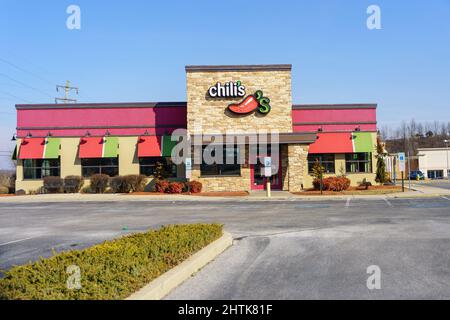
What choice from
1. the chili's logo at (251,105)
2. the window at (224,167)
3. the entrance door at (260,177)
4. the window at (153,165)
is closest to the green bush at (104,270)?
the window at (224,167)

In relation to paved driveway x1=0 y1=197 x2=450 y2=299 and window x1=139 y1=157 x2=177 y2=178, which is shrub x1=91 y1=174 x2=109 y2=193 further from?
paved driveway x1=0 y1=197 x2=450 y2=299

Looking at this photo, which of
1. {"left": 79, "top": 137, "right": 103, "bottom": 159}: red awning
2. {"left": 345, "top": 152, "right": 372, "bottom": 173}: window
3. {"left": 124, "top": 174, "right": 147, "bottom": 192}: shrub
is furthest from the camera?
{"left": 345, "top": 152, "right": 372, "bottom": 173}: window

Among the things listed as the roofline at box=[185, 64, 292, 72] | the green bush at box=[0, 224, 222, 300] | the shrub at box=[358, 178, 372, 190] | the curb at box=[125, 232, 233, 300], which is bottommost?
the curb at box=[125, 232, 233, 300]

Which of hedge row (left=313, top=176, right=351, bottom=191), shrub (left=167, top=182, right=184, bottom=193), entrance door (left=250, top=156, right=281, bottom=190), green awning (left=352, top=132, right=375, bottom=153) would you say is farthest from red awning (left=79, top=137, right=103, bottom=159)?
green awning (left=352, top=132, right=375, bottom=153)

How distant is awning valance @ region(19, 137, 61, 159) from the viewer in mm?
32338

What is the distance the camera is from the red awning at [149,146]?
3192cm

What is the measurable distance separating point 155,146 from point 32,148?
30.4ft

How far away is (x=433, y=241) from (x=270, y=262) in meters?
4.48

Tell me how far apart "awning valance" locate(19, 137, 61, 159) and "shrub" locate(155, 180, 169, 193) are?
8.26m

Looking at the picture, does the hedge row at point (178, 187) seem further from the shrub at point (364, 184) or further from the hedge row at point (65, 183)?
the shrub at point (364, 184)

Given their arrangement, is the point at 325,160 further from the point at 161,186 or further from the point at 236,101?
the point at 161,186

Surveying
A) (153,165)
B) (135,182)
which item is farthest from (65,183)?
(153,165)

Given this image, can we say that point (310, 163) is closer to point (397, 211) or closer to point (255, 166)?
point (255, 166)

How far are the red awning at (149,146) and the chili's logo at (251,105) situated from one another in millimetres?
6074
